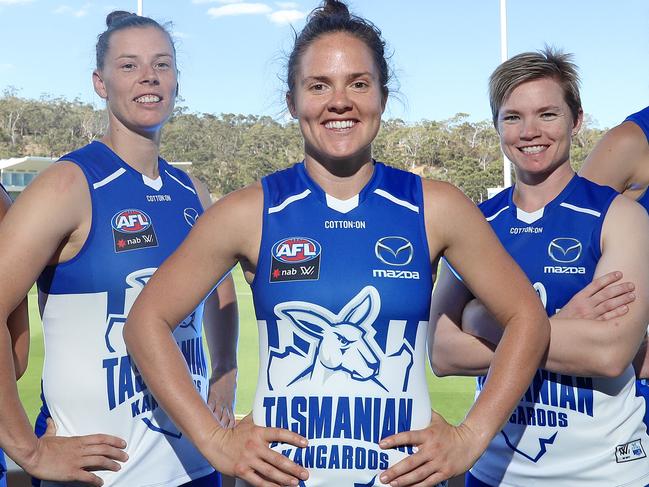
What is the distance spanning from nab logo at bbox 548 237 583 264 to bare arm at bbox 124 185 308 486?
820 mm

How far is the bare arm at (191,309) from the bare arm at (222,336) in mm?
650

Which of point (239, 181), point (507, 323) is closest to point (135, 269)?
point (507, 323)

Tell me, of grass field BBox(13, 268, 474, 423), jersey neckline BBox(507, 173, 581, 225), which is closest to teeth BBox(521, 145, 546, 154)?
jersey neckline BBox(507, 173, 581, 225)

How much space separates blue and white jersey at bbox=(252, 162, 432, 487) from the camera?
162 centimetres

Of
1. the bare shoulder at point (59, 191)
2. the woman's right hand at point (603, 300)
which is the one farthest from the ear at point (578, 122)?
the bare shoulder at point (59, 191)

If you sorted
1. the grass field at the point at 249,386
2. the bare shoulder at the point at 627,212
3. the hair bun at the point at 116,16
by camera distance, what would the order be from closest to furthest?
the bare shoulder at the point at 627,212
the hair bun at the point at 116,16
the grass field at the point at 249,386

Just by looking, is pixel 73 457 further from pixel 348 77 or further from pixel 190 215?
pixel 348 77

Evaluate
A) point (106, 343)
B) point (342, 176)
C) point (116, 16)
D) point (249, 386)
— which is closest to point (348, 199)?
point (342, 176)

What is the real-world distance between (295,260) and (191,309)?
256 millimetres

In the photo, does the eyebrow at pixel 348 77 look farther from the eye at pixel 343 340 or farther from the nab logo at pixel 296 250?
the eye at pixel 343 340

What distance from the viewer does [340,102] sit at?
164 centimetres

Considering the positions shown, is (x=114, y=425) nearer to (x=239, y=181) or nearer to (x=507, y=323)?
(x=507, y=323)

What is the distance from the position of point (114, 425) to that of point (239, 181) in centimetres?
3371

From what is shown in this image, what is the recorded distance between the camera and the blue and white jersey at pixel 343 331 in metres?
1.62
